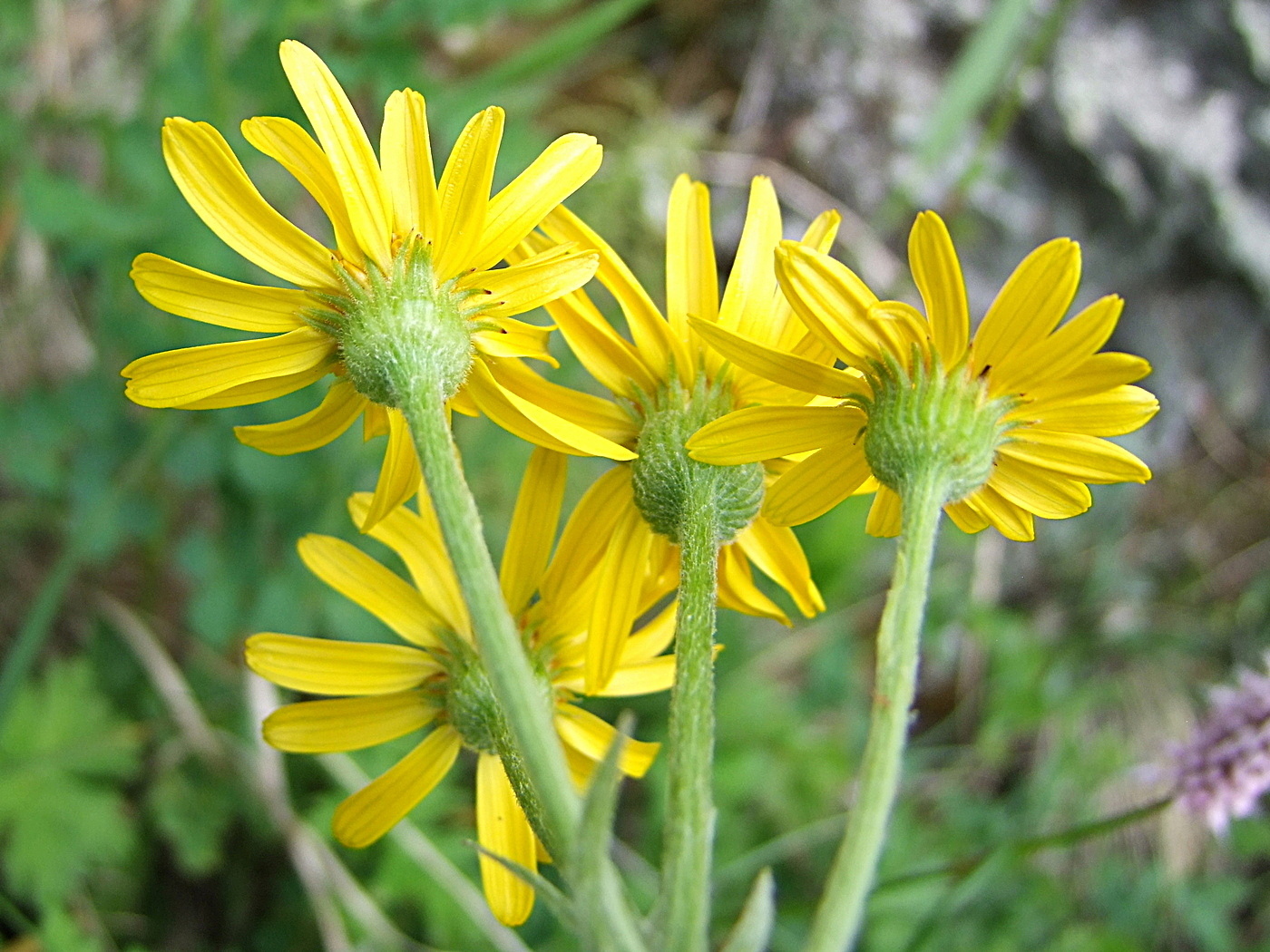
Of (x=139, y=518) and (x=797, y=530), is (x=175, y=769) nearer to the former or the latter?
(x=139, y=518)

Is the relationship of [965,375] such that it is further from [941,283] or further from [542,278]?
[542,278]

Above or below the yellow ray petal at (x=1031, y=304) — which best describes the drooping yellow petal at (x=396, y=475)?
below

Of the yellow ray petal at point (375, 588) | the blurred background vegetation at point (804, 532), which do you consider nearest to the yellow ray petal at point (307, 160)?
the yellow ray petal at point (375, 588)

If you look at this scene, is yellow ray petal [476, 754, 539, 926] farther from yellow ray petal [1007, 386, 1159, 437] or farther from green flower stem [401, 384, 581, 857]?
yellow ray petal [1007, 386, 1159, 437]

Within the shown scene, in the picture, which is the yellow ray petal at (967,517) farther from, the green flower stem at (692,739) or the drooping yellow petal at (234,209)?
the drooping yellow petal at (234,209)

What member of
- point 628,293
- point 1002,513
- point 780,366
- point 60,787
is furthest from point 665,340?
point 60,787
